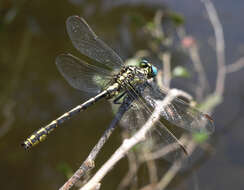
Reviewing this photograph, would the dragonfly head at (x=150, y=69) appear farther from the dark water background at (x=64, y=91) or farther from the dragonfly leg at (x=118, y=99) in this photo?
the dark water background at (x=64, y=91)

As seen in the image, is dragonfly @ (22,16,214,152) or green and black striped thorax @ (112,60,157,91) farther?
green and black striped thorax @ (112,60,157,91)

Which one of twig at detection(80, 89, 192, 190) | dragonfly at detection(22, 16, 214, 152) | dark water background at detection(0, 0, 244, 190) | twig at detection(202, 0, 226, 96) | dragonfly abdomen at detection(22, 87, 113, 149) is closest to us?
twig at detection(80, 89, 192, 190)

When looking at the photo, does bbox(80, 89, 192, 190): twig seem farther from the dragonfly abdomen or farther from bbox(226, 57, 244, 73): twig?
bbox(226, 57, 244, 73): twig

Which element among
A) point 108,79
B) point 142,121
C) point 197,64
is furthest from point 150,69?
point 197,64

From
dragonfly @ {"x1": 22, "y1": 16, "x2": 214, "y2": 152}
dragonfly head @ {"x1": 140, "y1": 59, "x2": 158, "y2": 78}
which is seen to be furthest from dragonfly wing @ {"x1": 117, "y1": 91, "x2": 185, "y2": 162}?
dragonfly head @ {"x1": 140, "y1": 59, "x2": 158, "y2": 78}

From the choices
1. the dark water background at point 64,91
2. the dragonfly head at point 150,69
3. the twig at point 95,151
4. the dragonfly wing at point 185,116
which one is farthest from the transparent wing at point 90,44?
the dark water background at point 64,91

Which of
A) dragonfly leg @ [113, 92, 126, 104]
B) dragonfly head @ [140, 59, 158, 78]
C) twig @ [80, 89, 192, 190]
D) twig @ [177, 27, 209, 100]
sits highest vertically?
twig @ [177, 27, 209, 100]

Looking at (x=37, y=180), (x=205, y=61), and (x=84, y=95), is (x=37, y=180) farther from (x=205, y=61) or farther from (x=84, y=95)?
(x=205, y=61)

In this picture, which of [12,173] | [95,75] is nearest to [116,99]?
[95,75]
